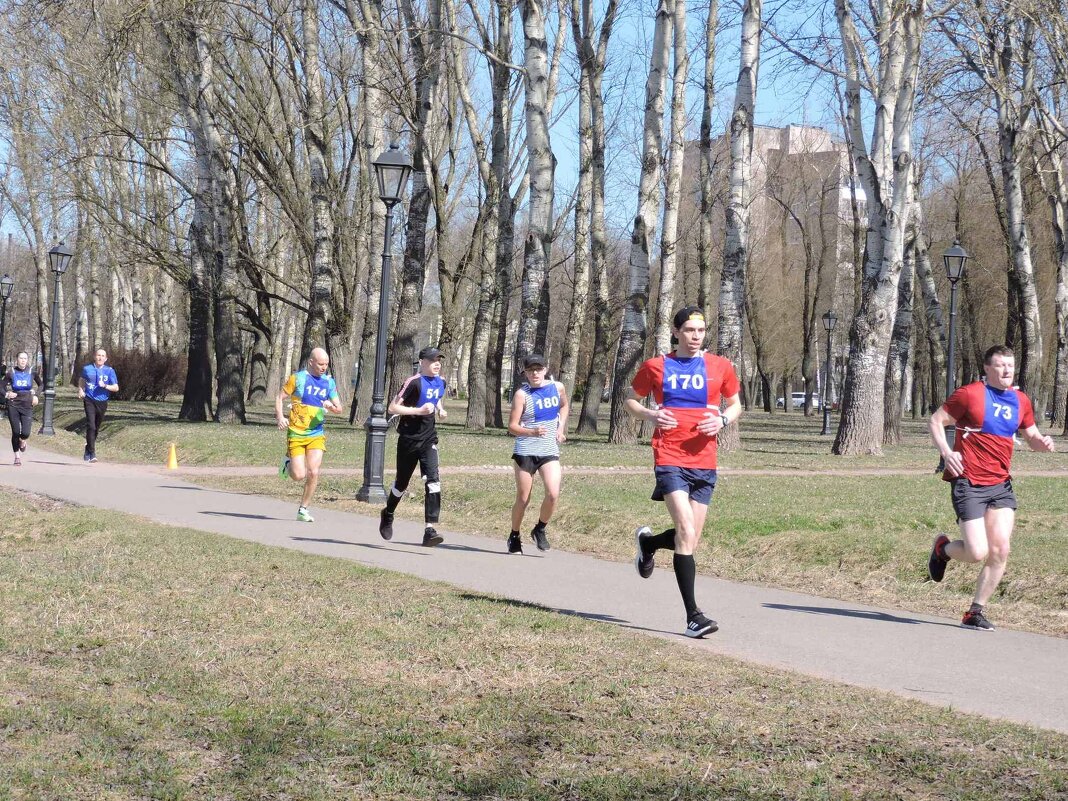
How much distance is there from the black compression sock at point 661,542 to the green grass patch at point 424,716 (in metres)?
0.78

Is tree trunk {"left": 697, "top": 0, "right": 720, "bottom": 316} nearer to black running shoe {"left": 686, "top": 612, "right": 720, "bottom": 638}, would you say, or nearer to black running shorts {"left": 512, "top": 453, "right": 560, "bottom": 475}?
black running shorts {"left": 512, "top": 453, "right": 560, "bottom": 475}

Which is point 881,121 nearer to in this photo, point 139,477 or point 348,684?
point 139,477

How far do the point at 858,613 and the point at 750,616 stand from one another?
0.89 m

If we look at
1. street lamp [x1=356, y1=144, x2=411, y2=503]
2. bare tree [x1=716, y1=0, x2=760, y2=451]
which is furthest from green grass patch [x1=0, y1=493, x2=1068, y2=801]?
bare tree [x1=716, y1=0, x2=760, y2=451]

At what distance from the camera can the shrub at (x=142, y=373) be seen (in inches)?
2061

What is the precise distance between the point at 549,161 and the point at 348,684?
21542mm

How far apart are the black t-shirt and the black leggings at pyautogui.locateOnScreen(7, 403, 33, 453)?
456 inches

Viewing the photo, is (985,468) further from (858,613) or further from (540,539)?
(540,539)

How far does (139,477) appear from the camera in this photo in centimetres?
2002

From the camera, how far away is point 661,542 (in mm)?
8695

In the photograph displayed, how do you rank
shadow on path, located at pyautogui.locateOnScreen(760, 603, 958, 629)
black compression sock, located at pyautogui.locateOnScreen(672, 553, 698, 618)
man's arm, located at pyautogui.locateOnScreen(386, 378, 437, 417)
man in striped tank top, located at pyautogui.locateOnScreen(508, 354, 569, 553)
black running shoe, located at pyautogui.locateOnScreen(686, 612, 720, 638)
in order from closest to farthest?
black running shoe, located at pyautogui.locateOnScreen(686, 612, 720, 638) < black compression sock, located at pyautogui.locateOnScreen(672, 553, 698, 618) < shadow on path, located at pyautogui.locateOnScreen(760, 603, 958, 629) < man in striped tank top, located at pyautogui.locateOnScreen(508, 354, 569, 553) < man's arm, located at pyautogui.locateOnScreen(386, 378, 437, 417)

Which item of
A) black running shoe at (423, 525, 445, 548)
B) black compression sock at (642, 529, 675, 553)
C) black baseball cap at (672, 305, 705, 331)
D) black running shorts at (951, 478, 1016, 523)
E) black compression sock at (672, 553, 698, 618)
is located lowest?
black running shoe at (423, 525, 445, 548)

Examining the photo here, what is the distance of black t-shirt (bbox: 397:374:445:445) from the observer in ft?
41.2

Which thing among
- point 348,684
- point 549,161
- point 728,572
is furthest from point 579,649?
point 549,161
